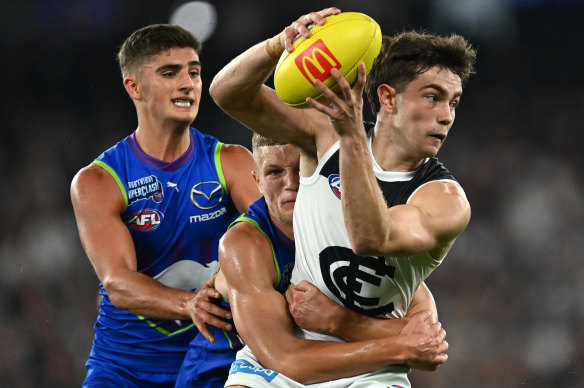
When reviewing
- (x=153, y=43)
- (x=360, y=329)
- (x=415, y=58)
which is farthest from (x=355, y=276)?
(x=153, y=43)

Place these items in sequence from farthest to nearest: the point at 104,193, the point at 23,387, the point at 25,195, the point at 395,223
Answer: the point at 25,195
the point at 23,387
the point at 104,193
the point at 395,223

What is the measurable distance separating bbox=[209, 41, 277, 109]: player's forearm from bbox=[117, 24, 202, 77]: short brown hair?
136cm

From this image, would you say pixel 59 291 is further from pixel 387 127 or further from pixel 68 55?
pixel 387 127

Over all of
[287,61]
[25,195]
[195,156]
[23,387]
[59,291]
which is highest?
[287,61]

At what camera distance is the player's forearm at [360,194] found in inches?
88.6

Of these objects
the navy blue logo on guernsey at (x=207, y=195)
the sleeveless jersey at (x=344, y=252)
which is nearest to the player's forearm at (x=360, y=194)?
the sleeveless jersey at (x=344, y=252)

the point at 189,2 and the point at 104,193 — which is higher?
the point at 189,2

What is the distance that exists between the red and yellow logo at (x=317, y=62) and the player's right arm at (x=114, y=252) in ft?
5.01

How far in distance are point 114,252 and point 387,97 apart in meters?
1.71

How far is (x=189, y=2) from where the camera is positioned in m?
7.46

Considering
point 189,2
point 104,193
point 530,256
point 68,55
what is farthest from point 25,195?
point 530,256

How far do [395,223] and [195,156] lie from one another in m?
1.98

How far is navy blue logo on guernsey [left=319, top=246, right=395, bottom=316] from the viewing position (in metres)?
2.81

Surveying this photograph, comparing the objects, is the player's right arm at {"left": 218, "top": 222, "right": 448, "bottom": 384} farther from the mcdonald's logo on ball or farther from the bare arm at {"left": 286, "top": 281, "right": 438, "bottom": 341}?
the mcdonald's logo on ball
